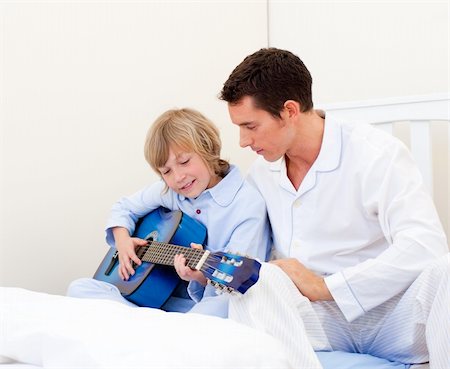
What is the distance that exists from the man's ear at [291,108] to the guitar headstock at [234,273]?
0.48 m

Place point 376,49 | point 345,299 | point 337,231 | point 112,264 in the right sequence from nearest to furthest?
point 345,299 < point 337,231 < point 112,264 < point 376,49

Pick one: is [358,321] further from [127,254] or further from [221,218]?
[127,254]

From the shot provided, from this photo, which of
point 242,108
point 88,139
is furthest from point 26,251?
point 242,108

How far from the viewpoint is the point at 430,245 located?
1560 mm

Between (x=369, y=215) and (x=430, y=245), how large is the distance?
0.20 metres

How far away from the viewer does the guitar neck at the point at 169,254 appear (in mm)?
1635

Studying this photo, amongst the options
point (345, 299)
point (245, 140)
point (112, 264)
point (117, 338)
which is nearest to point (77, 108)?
point (112, 264)

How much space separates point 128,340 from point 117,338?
20 mm

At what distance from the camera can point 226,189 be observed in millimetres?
1940

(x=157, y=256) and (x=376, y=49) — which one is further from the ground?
(x=376, y=49)

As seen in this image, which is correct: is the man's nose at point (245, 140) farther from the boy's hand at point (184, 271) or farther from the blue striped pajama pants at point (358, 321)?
the blue striped pajama pants at point (358, 321)

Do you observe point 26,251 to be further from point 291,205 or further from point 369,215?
point 369,215

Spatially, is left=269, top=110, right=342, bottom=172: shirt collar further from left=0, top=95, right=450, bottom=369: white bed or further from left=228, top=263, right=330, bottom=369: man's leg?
left=0, top=95, right=450, bottom=369: white bed

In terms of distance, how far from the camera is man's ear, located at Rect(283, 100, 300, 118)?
177 centimetres
